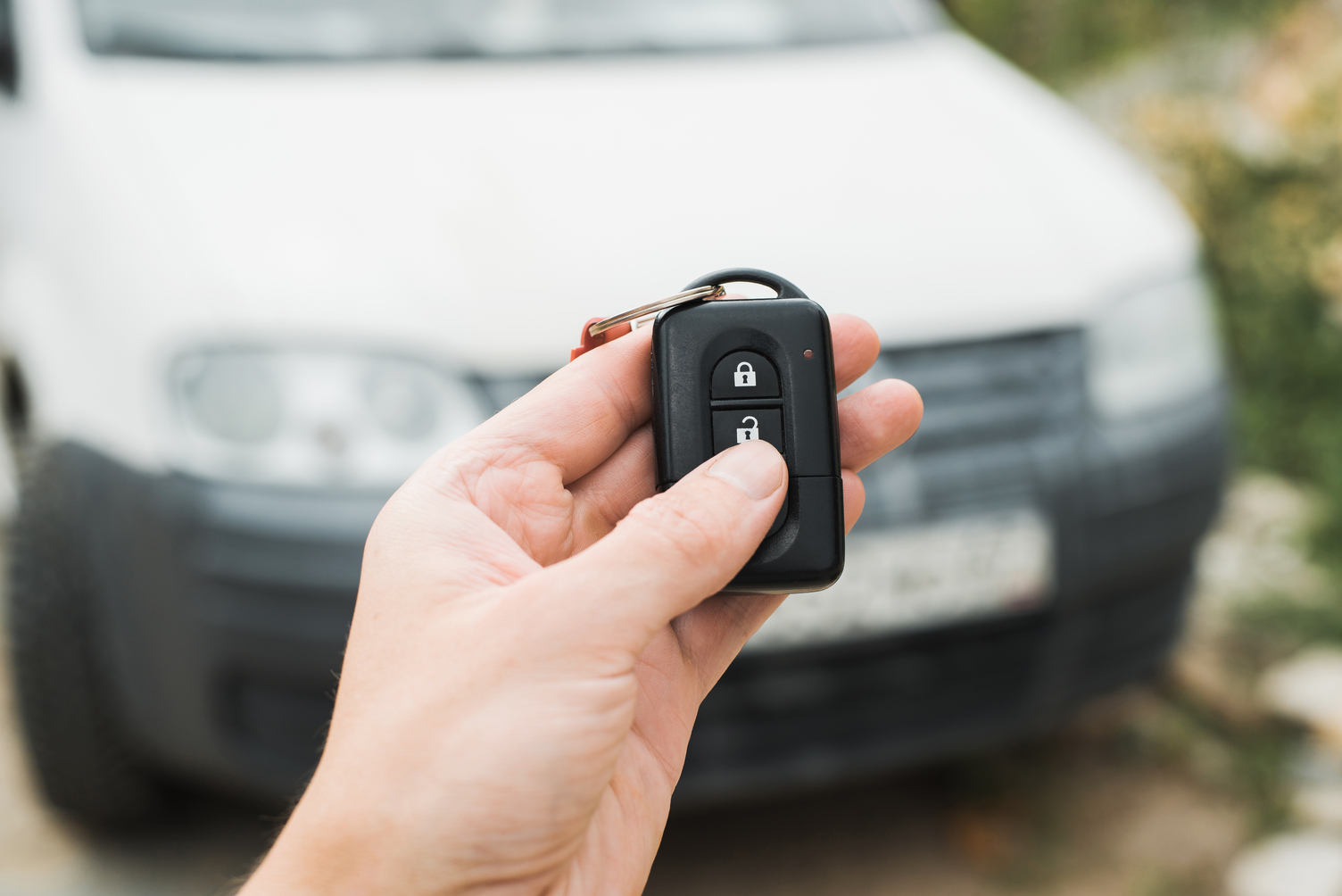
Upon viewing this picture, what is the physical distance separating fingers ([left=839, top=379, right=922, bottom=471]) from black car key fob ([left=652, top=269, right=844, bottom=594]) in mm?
63

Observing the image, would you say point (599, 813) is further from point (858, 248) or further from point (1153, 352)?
point (1153, 352)

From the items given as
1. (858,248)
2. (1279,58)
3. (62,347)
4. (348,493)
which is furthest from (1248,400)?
(62,347)

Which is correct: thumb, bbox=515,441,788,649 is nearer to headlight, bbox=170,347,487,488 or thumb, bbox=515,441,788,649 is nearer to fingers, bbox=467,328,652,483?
fingers, bbox=467,328,652,483

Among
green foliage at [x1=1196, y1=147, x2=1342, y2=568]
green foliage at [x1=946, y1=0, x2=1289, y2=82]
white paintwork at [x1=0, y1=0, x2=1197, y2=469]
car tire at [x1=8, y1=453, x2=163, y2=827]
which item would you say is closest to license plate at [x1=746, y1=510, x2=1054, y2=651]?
white paintwork at [x1=0, y1=0, x2=1197, y2=469]

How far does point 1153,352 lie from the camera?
217 cm

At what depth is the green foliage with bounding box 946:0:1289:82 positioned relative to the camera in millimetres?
Answer: 5195

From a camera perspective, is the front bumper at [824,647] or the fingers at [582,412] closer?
the fingers at [582,412]

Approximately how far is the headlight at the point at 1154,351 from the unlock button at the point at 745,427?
103 centimetres

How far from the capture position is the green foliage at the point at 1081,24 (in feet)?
17.0

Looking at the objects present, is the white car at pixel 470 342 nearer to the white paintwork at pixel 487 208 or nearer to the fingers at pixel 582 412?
the white paintwork at pixel 487 208

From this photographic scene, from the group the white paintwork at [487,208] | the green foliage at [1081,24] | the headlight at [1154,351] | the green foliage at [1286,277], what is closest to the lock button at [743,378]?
the white paintwork at [487,208]

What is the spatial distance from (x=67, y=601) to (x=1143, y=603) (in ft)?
6.42

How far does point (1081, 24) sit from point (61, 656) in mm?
5688

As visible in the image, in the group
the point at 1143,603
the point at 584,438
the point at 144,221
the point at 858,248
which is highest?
the point at 144,221
